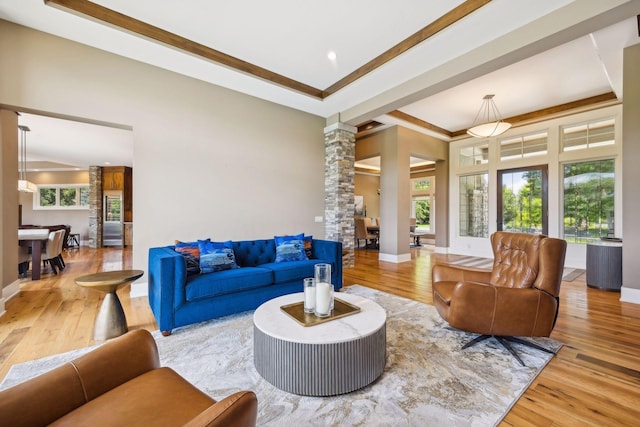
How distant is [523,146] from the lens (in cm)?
654

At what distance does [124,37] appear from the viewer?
10.7 feet

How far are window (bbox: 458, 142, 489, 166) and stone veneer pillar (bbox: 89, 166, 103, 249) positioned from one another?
11.8m

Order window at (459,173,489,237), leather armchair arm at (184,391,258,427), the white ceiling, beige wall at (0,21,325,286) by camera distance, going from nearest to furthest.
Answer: leather armchair arm at (184,391,258,427)
the white ceiling
beige wall at (0,21,325,286)
window at (459,173,489,237)

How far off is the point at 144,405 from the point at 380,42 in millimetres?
4156

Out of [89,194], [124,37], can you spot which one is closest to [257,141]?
[124,37]

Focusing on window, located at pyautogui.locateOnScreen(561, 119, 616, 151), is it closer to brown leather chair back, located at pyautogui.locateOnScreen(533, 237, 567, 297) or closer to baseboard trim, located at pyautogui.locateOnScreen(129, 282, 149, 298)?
brown leather chair back, located at pyautogui.locateOnScreen(533, 237, 567, 297)

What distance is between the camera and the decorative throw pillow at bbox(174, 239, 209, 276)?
10.1ft

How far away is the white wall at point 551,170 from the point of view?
17.1 ft

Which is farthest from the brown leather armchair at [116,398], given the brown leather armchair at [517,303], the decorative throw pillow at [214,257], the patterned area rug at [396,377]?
the brown leather armchair at [517,303]

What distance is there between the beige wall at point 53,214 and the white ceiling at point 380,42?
8.97 m

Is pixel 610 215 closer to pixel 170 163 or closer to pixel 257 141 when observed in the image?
pixel 257 141

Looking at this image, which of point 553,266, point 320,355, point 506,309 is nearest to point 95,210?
point 320,355

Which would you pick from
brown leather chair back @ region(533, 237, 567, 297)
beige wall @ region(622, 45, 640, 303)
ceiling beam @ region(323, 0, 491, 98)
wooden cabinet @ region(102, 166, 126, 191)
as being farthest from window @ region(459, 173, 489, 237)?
wooden cabinet @ region(102, 166, 126, 191)

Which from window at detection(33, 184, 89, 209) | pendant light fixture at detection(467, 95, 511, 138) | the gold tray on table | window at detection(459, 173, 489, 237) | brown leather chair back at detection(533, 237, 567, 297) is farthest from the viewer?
window at detection(33, 184, 89, 209)
